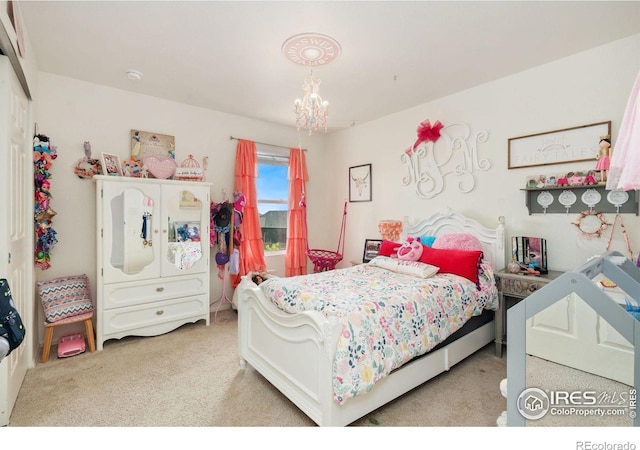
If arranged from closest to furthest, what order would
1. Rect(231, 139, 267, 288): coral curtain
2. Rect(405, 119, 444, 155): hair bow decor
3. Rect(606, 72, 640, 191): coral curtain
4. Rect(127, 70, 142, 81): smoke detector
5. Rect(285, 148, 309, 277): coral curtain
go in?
Rect(606, 72, 640, 191): coral curtain < Rect(127, 70, 142, 81): smoke detector < Rect(405, 119, 444, 155): hair bow decor < Rect(231, 139, 267, 288): coral curtain < Rect(285, 148, 309, 277): coral curtain

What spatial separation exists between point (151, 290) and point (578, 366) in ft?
11.0

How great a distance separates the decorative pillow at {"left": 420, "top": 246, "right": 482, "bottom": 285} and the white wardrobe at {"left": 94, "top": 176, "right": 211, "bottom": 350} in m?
2.36

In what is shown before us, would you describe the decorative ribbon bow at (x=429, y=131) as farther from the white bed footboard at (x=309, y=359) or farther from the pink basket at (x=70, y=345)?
the pink basket at (x=70, y=345)

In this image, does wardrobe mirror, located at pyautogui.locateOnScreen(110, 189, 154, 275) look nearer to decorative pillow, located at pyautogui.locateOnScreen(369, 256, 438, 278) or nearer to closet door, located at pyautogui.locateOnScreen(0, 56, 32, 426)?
closet door, located at pyautogui.locateOnScreen(0, 56, 32, 426)

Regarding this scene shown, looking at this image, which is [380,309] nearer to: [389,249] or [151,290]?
[389,249]

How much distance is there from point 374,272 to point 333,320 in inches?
55.2

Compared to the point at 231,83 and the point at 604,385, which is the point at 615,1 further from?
the point at 231,83

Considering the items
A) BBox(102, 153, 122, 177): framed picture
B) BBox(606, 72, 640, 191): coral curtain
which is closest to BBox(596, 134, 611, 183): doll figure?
BBox(606, 72, 640, 191): coral curtain

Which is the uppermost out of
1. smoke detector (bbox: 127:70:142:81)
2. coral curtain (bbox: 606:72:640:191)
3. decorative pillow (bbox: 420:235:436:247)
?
smoke detector (bbox: 127:70:142:81)

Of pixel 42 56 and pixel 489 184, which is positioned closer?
pixel 42 56

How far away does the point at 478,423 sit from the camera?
1.87 meters

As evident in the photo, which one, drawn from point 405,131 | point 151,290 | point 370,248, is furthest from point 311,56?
point 151,290

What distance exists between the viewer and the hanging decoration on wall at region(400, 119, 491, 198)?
336 cm
